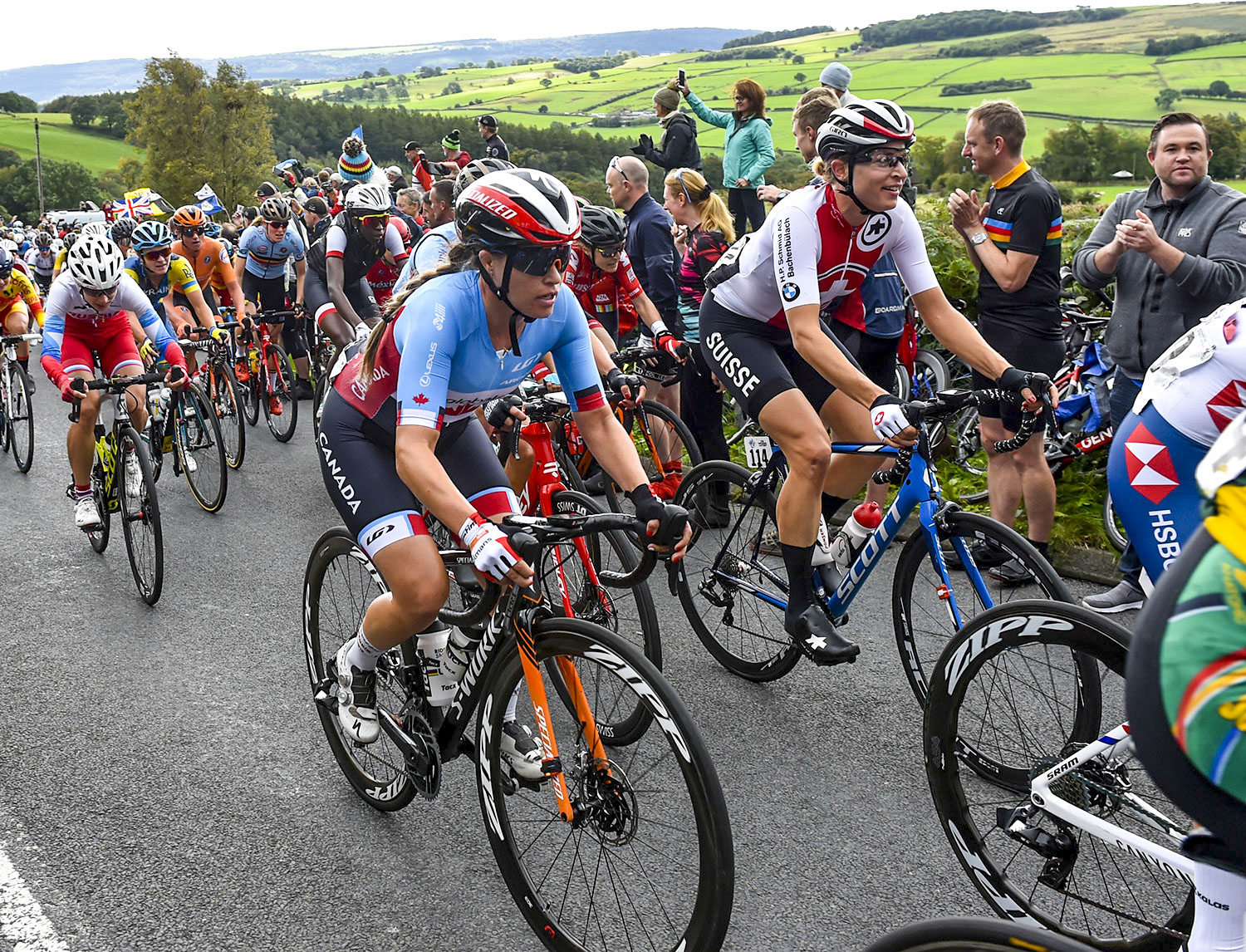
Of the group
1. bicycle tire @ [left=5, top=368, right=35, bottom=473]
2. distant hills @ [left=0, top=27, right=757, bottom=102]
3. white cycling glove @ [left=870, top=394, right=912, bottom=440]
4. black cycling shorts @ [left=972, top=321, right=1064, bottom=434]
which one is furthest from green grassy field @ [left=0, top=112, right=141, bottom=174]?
white cycling glove @ [left=870, top=394, right=912, bottom=440]

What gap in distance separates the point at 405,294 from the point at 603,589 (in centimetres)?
191

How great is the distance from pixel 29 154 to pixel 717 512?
114921 millimetres

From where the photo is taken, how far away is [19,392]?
10.6 meters

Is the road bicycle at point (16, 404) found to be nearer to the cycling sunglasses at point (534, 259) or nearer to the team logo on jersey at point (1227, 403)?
the cycling sunglasses at point (534, 259)

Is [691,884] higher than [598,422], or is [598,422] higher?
[598,422]

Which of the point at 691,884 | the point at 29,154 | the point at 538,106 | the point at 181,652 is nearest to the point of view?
the point at 691,884

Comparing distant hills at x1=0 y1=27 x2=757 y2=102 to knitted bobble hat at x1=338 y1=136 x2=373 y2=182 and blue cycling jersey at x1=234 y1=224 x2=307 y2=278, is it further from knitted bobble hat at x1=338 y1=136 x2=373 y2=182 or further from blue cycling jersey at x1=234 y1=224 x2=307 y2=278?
blue cycling jersey at x1=234 y1=224 x2=307 y2=278

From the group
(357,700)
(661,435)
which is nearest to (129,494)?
(661,435)

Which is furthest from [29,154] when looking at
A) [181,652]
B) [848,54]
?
[181,652]

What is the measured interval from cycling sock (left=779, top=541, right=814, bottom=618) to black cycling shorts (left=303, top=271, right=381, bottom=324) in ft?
20.9

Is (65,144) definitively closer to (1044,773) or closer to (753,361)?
(753,361)

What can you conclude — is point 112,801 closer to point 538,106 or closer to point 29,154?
point 538,106

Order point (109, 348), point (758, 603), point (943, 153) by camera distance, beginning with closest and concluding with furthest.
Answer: point (758, 603), point (109, 348), point (943, 153)

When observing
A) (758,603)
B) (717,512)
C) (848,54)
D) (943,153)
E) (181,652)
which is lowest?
(181,652)
